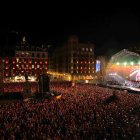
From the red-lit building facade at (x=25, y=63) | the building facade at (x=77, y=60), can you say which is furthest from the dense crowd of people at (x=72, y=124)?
the building facade at (x=77, y=60)

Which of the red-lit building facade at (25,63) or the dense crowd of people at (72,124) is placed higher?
the red-lit building facade at (25,63)

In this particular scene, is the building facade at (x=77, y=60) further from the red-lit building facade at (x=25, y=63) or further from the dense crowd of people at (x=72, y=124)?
the dense crowd of people at (x=72, y=124)

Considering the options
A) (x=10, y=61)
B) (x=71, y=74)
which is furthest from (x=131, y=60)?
(x=10, y=61)

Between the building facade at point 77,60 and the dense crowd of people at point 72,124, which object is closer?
the dense crowd of people at point 72,124

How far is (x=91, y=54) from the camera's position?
94375mm

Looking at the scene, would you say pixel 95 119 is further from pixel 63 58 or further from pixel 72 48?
pixel 63 58

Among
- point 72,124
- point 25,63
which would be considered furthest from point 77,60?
point 72,124

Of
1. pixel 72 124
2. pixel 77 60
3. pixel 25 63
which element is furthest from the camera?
pixel 77 60

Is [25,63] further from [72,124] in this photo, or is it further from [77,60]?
[72,124]

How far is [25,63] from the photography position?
292 ft

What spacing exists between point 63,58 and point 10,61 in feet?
80.2

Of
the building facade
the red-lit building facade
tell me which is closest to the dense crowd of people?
the red-lit building facade

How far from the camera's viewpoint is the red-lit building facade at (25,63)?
8494 cm

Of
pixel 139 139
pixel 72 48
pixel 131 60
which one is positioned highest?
pixel 72 48
